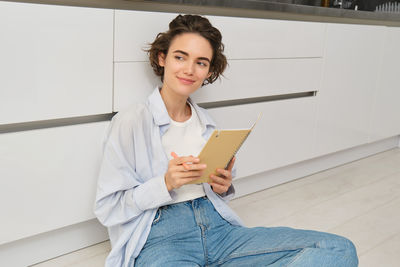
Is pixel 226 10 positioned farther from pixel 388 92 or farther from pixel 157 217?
pixel 388 92

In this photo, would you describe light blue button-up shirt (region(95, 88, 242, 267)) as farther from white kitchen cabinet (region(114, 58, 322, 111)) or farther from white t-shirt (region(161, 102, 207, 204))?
white kitchen cabinet (region(114, 58, 322, 111))

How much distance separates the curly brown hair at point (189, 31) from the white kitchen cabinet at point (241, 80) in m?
0.09

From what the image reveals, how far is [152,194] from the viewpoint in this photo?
1.22 metres

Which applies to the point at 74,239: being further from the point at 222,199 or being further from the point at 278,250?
the point at 278,250

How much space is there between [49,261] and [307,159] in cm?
143

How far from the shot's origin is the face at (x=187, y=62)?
1.31m

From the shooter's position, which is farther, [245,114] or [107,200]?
[245,114]

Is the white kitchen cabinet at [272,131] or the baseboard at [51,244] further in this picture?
the white kitchen cabinet at [272,131]

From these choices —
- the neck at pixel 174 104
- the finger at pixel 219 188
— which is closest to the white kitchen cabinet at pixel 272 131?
the neck at pixel 174 104

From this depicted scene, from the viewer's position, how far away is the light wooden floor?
5.61 feet

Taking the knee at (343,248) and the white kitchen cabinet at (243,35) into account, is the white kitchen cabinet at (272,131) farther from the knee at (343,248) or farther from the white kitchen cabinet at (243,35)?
the knee at (343,248)

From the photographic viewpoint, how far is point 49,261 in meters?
1.52

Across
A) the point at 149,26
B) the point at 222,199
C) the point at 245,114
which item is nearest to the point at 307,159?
the point at 245,114

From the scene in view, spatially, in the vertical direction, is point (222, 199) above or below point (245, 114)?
below
